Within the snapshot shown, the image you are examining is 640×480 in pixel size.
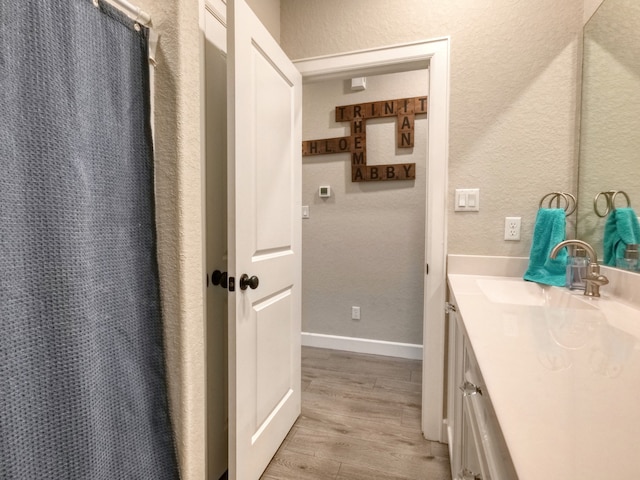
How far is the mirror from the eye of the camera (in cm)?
113

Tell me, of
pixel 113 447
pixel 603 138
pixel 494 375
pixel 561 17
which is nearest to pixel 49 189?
pixel 113 447

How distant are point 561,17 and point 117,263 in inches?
85.7

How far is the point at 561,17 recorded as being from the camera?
1.49m

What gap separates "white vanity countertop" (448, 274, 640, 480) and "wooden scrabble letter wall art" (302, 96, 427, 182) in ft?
6.24

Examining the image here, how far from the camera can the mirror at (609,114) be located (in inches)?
44.6

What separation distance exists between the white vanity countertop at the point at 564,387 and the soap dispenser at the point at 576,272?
0.36 m

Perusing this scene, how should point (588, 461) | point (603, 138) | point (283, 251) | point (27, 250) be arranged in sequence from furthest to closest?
point (283, 251) < point (603, 138) < point (27, 250) < point (588, 461)

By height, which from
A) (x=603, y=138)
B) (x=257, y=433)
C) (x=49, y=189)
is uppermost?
(x=603, y=138)

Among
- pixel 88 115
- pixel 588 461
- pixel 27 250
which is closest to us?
pixel 588 461

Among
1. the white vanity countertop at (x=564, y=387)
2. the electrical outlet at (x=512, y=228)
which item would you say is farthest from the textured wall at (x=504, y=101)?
the white vanity countertop at (x=564, y=387)

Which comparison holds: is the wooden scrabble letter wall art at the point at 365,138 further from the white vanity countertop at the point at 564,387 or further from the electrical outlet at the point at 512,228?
the white vanity countertop at the point at 564,387

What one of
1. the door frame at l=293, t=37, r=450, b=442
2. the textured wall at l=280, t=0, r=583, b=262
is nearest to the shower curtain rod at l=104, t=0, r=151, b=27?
the door frame at l=293, t=37, r=450, b=442

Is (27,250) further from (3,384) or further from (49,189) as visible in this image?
(3,384)

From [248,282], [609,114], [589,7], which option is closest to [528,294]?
[609,114]
